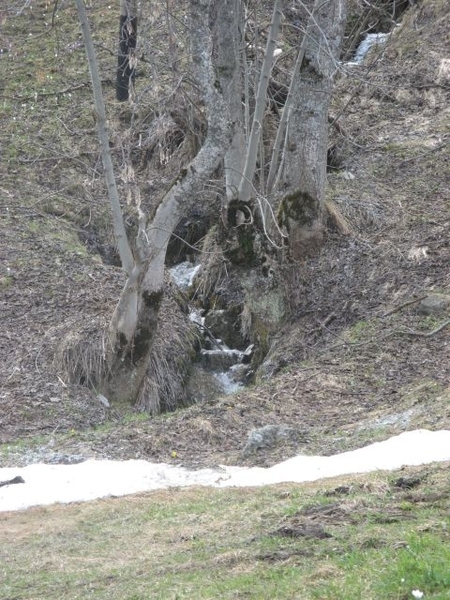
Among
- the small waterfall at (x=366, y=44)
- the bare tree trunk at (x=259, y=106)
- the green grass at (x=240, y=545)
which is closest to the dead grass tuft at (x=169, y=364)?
the bare tree trunk at (x=259, y=106)

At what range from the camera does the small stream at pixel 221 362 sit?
1272 centimetres

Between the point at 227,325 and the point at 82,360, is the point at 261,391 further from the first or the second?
the point at 227,325

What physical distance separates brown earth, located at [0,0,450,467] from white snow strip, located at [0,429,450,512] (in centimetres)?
33

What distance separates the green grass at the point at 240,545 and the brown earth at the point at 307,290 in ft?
4.96

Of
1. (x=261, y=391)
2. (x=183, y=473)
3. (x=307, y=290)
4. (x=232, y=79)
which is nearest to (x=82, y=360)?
(x=261, y=391)

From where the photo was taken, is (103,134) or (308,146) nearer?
(103,134)

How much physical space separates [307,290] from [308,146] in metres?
2.00

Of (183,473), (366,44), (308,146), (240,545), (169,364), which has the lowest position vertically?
(183,473)

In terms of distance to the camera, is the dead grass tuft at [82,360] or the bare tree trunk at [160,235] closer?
the bare tree trunk at [160,235]

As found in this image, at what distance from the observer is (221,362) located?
42.9ft

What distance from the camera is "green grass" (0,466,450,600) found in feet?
14.5

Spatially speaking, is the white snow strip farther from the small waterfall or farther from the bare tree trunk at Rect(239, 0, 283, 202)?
the small waterfall

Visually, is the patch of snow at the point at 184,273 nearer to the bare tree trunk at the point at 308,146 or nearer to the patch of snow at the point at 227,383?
the patch of snow at the point at 227,383

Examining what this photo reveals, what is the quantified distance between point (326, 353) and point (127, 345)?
8.00 ft
